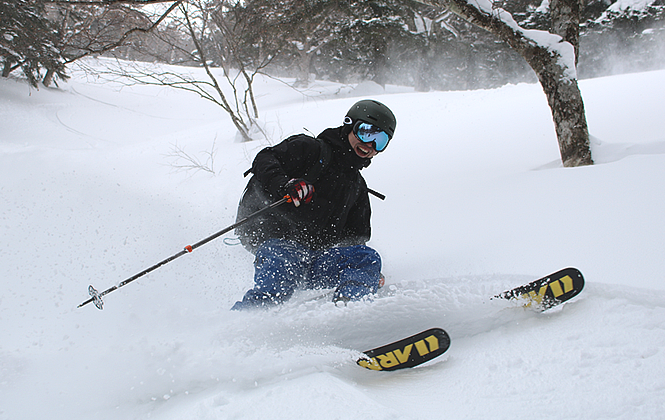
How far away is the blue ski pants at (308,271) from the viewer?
2189 millimetres

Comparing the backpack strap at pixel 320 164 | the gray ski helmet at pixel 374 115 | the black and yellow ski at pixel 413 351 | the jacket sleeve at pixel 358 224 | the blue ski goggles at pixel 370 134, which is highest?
the gray ski helmet at pixel 374 115

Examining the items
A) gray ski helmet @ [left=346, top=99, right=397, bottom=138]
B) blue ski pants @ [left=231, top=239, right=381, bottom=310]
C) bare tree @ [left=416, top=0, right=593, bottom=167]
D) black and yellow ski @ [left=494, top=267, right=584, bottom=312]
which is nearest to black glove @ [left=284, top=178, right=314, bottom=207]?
blue ski pants @ [left=231, top=239, right=381, bottom=310]

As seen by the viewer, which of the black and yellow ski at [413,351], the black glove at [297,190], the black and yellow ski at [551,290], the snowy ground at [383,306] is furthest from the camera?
the black glove at [297,190]

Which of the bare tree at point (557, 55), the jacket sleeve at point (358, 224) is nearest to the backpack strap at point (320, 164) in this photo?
the jacket sleeve at point (358, 224)

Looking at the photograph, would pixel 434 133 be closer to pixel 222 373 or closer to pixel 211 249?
pixel 211 249

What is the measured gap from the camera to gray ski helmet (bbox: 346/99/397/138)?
2.34 m

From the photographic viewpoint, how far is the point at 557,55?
3.55 m

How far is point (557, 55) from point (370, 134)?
238 centimetres

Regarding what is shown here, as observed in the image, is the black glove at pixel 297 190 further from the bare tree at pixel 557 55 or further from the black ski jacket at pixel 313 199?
the bare tree at pixel 557 55

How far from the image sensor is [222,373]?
5.21 ft

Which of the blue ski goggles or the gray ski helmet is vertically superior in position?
the gray ski helmet

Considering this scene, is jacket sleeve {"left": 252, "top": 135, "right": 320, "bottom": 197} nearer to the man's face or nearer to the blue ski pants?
the man's face

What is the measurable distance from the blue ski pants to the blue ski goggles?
2.24 ft

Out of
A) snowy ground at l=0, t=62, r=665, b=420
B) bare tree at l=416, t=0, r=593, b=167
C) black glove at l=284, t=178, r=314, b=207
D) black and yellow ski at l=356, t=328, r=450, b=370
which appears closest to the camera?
snowy ground at l=0, t=62, r=665, b=420
